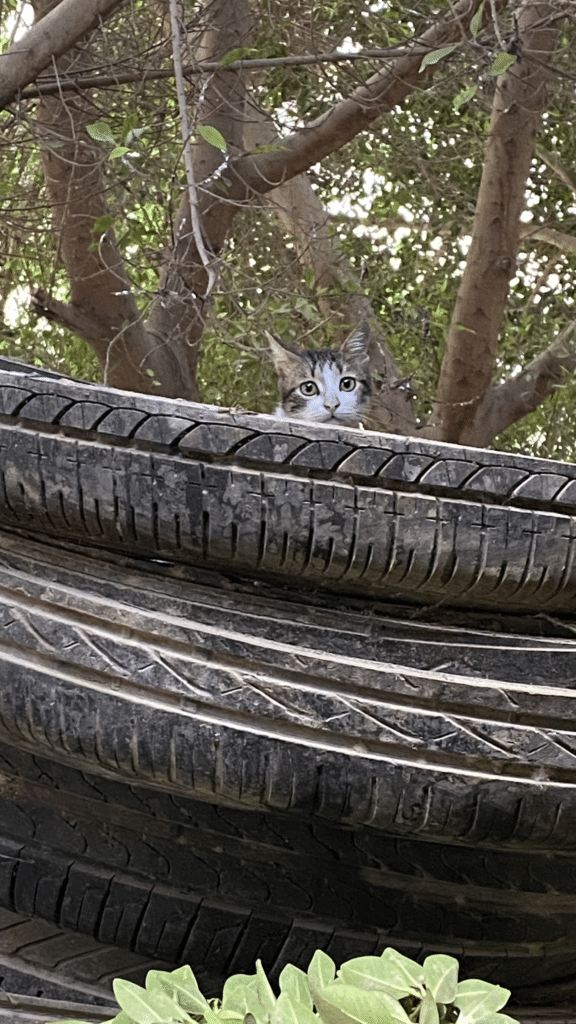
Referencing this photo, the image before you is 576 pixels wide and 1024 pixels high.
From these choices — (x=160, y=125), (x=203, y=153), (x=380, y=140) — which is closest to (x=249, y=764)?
(x=160, y=125)

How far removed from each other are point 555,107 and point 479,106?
401 mm

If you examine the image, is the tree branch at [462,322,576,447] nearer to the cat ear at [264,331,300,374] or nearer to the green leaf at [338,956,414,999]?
the cat ear at [264,331,300,374]

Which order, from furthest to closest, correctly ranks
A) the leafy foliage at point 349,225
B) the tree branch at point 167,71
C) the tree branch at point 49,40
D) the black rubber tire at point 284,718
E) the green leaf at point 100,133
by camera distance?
the leafy foliage at point 349,225
the tree branch at point 167,71
the tree branch at point 49,40
the green leaf at point 100,133
the black rubber tire at point 284,718

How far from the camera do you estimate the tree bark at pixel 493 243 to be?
2.41 m

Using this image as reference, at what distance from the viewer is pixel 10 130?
2.09m

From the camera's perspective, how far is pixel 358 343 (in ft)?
7.41

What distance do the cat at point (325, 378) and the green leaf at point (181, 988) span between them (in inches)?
69.8

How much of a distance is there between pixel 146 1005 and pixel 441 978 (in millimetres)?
127

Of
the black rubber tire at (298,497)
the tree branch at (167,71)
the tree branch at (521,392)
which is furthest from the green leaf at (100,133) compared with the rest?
the tree branch at (521,392)

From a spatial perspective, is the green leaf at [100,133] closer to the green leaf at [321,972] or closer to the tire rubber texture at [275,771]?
the tire rubber texture at [275,771]

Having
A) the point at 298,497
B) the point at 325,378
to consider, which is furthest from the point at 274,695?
the point at 325,378

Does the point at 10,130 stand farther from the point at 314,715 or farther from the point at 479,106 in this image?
the point at 314,715

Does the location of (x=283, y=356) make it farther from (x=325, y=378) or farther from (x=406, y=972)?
(x=406, y=972)

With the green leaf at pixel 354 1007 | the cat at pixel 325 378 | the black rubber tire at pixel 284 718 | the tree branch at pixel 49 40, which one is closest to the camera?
the green leaf at pixel 354 1007
